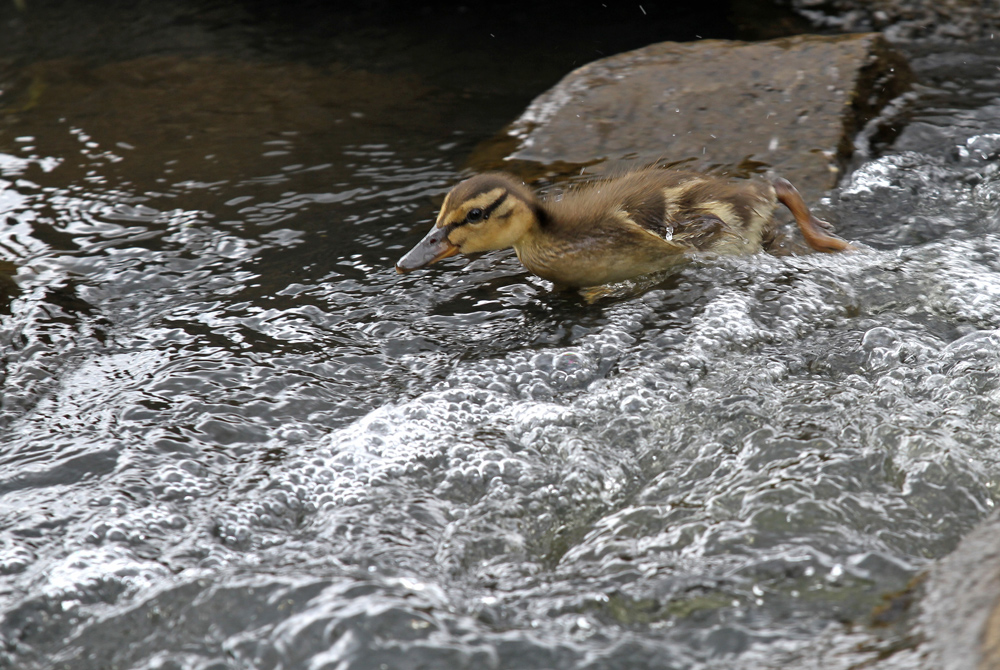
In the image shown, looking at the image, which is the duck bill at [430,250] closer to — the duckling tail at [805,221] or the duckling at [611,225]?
the duckling at [611,225]

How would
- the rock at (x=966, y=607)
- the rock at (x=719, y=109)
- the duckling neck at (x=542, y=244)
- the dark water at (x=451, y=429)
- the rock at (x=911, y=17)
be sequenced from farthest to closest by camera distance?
the rock at (x=911, y=17) < the rock at (x=719, y=109) < the duckling neck at (x=542, y=244) < the dark water at (x=451, y=429) < the rock at (x=966, y=607)

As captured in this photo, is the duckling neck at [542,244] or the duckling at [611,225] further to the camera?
the duckling neck at [542,244]

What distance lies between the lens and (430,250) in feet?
13.4

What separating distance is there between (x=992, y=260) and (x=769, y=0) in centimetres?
417

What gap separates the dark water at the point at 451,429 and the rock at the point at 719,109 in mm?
→ 393

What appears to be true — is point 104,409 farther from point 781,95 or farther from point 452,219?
point 781,95

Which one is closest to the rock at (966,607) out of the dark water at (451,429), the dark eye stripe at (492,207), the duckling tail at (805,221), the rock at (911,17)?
the dark water at (451,429)

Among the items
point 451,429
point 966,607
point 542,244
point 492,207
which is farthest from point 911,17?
point 966,607

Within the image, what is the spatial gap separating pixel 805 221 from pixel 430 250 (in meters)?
1.72

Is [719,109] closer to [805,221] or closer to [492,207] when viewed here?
[805,221]

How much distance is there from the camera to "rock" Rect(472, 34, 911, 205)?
5.23m

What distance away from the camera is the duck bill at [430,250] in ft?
13.3

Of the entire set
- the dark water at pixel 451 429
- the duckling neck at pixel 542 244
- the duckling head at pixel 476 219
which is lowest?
the dark water at pixel 451 429

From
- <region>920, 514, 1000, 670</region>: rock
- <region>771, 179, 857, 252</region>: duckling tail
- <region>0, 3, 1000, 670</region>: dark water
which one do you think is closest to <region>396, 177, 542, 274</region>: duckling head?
<region>0, 3, 1000, 670</region>: dark water
